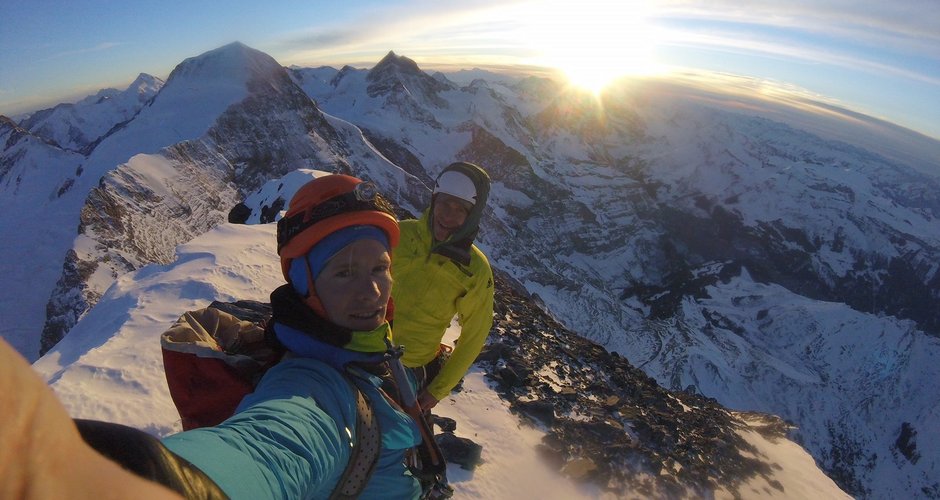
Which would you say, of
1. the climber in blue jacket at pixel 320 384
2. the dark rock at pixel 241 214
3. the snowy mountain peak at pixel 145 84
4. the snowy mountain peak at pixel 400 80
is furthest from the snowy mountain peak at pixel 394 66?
the climber in blue jacket at pixel 320 384

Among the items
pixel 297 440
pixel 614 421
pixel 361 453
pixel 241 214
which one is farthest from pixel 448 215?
pixel 241 214

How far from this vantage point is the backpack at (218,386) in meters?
2.44

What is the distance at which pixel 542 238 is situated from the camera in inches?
5502

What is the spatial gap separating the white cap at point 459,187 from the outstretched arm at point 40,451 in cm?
441

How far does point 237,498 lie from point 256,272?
11122 millimetres

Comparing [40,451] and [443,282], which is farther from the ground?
[40,451]

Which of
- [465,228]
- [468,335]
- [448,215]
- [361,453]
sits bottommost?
[468,335]

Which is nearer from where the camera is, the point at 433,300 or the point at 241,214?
the point at 433,300

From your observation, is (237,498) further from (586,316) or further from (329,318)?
(586,316)

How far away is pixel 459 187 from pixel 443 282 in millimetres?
1085

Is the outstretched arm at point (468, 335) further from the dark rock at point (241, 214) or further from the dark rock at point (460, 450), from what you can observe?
the dark rock at point (241, 214)

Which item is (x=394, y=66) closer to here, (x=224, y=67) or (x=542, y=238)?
(x=542, y=238)

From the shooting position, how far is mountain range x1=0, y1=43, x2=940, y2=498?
145 feet

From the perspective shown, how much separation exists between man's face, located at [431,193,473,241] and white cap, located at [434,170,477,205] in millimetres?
49
